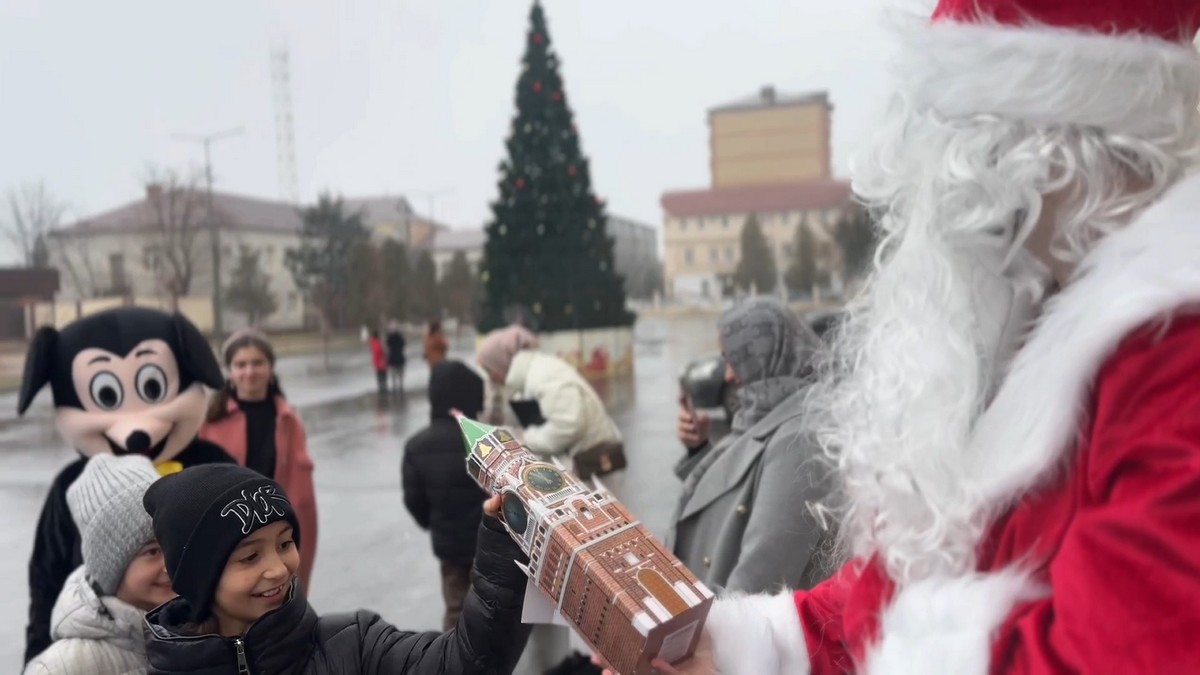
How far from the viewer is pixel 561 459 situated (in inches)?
174

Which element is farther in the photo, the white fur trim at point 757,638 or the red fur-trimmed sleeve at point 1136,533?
the white fur trim at point 757,638

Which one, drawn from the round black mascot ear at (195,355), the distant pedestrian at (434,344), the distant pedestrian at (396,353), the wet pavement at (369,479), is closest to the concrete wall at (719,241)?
the wet pavement at (369,479)

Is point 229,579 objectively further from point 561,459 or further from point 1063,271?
point 561,459

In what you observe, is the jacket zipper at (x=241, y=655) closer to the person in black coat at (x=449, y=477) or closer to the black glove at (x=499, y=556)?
the black glove at (x=499, y=556)

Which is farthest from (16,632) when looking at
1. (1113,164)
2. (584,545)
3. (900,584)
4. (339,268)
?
(339,268)

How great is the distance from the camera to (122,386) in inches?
112

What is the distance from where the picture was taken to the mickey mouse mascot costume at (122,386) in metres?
2.80

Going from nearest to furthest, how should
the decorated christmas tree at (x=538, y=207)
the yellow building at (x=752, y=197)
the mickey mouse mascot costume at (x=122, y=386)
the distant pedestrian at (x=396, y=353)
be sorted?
the mickey mouse mascot costume at (x=122, y=386) < the yellow building at (x=752, y=197) < the decorated christmas tree at (x=538, y=207) < the distant pedestrian at (x=396, y=353)

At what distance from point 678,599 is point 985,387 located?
51cm

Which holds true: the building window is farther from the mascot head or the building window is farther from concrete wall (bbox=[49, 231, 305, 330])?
the mascot head

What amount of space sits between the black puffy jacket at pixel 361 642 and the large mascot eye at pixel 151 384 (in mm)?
1379

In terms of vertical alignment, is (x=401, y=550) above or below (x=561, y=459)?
below

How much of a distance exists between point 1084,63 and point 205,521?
1.70 m

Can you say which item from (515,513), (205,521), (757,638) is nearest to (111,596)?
(205,521)
